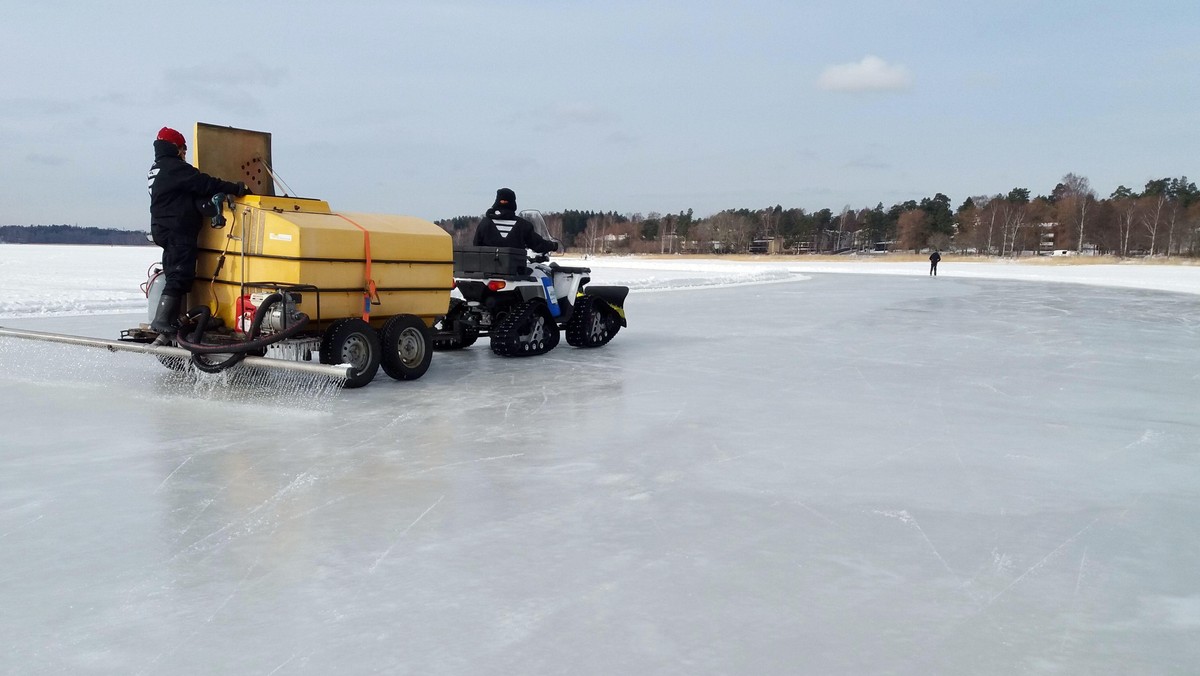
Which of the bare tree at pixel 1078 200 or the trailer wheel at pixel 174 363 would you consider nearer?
the trailer wheel at pixel 174 363

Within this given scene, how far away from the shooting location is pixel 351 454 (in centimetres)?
520

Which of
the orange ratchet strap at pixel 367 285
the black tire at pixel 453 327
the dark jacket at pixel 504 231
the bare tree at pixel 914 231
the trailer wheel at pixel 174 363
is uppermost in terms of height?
the bare tree at pixel 914 231

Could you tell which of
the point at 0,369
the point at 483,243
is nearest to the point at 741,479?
the point at 483,243

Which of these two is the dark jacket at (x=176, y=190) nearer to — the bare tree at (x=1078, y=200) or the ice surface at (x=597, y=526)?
the ice surface at (x=597, y=526)

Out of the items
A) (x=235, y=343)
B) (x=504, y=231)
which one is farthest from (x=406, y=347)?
(x=504, y=231)

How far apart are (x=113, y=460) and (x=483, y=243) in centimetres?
534

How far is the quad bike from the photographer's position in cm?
959

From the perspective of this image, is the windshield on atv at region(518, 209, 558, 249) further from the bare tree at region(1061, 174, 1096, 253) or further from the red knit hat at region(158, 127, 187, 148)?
the bare tree at region(1061, 174, 1096, 253)

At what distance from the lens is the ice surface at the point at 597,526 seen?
9.02 ft

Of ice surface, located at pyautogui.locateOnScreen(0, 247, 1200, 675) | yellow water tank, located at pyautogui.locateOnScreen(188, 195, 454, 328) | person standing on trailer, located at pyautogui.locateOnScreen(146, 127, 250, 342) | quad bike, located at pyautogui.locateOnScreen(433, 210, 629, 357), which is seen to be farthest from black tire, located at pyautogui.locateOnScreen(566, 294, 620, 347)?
person standing on trailer, located at pyautogui.locateOnScreen(146, 127, 250, 342)

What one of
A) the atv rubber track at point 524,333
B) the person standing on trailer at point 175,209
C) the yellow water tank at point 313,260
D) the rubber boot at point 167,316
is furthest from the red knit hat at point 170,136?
the atv rubber track at point 524,333

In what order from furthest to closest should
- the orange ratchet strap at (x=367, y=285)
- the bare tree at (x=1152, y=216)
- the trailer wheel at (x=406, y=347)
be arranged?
the bare tree at (x=1152, y=216) → the trailer wheel at (x=406, y=347) → the orange ratchet strap at (x=367, y=285)

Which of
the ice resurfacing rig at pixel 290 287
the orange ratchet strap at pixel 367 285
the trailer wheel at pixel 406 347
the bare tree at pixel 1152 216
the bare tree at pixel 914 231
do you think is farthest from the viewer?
the bare tree at pixel 914 231

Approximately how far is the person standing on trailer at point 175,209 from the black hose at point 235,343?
224mm
